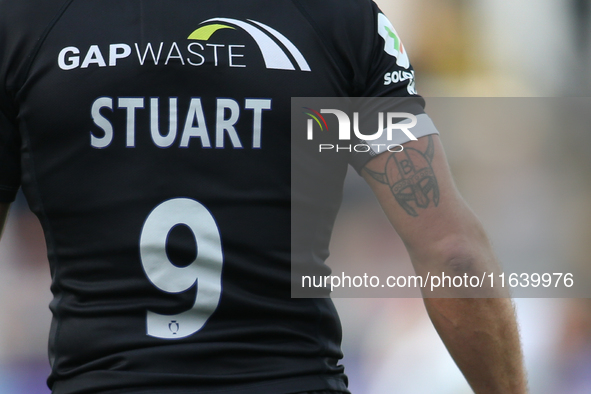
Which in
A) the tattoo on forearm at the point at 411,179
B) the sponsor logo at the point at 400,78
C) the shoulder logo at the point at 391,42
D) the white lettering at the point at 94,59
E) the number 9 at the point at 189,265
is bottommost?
the number 9 at the point at 189,265

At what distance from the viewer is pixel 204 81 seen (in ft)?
→ 4.17

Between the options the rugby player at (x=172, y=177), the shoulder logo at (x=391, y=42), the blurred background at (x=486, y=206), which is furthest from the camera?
the blurred background at (x=486, y=206)

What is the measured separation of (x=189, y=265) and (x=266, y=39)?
477 millimetres

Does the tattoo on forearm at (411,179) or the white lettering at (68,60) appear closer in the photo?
the white lettering at (68,60)

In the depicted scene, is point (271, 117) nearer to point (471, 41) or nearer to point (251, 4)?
point (251, 4)

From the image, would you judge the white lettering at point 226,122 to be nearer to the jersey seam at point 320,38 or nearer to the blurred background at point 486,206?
the jersey seam at point 320,38

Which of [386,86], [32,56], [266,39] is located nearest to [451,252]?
[386,86]

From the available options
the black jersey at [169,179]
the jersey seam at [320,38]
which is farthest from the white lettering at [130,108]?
the jersey seam at [320,38]

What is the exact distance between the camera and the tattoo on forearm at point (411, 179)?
1389 millimetres

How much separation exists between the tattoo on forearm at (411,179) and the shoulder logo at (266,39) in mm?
289

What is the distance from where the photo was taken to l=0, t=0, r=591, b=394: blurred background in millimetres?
4285

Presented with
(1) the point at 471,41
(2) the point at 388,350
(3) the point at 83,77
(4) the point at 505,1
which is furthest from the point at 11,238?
(4) the point at 505,1

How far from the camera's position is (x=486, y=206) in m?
5.11

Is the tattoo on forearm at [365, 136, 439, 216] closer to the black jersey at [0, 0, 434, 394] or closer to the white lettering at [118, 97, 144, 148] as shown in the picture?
the black jersey at [0, 0, 434, 394]
